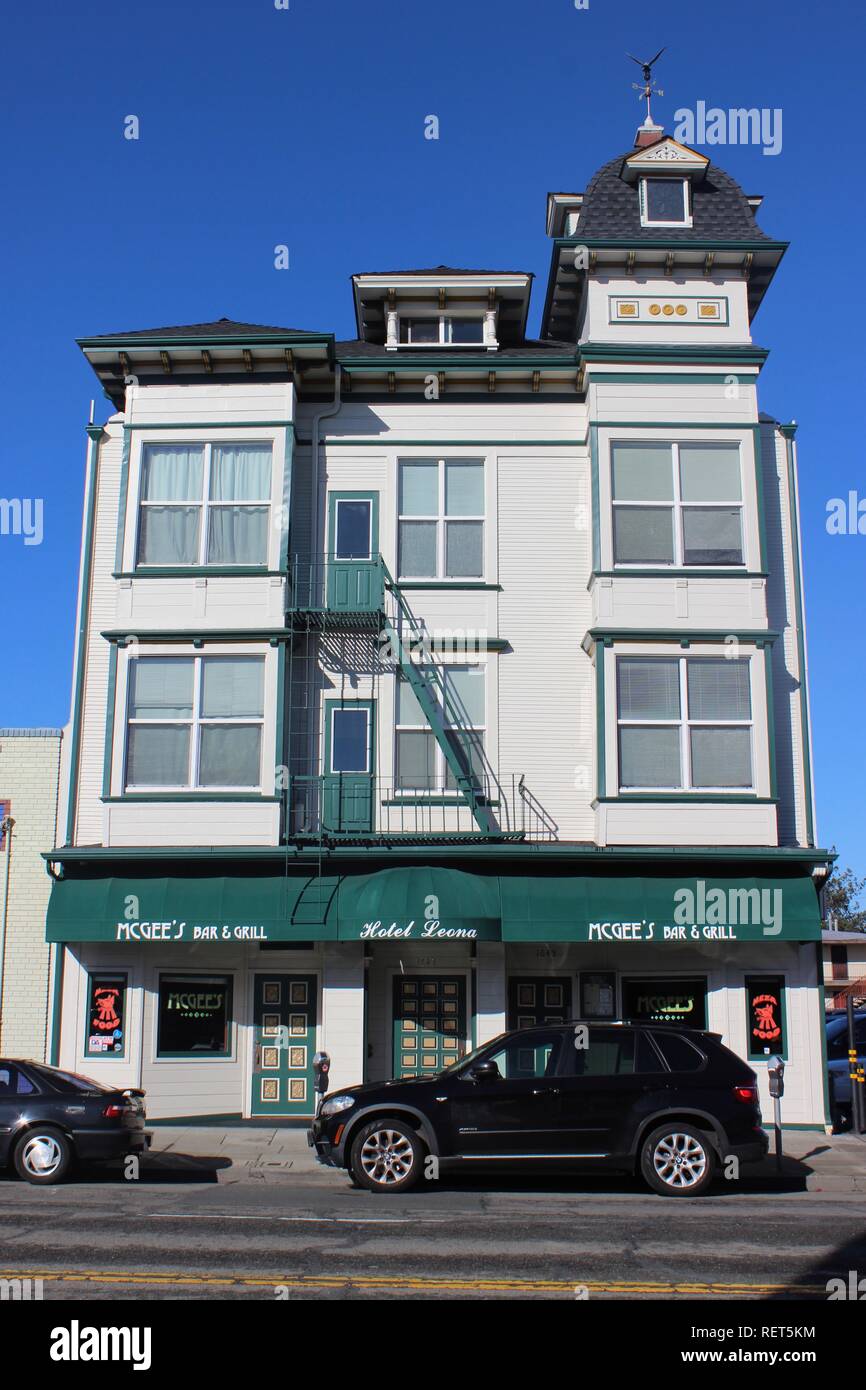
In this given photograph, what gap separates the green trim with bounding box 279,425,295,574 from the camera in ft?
67.9

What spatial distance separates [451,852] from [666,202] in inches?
475

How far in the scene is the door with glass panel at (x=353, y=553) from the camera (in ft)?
69.1

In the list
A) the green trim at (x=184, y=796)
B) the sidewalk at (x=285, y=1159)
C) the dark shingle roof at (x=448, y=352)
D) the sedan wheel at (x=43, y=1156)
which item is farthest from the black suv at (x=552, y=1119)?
the dark shingle roof at (x=448, y=352)

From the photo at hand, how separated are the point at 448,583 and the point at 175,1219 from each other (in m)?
11.8

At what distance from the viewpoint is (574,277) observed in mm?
22531

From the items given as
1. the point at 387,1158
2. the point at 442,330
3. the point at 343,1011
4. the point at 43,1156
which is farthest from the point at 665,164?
the point at 43,1156

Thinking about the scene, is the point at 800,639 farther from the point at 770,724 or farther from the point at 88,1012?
the point at 88,1012

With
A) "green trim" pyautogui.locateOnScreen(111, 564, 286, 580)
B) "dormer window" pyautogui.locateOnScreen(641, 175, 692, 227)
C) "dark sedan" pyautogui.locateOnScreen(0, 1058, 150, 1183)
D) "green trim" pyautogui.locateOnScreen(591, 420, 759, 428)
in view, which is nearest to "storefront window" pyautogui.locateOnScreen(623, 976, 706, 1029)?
"dark sedan" pyautogui.locateOnScreen(0, 1058, 150, 1183)

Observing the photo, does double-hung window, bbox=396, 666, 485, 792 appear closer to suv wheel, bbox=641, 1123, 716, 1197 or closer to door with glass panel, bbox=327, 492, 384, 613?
door with glass panel, bbox=327, 492, 384, 613

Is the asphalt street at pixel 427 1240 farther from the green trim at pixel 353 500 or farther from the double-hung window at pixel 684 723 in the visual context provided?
the green trim at pixel 353 500

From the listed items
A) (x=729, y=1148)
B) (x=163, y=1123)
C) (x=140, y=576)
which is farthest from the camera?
(x=140, y=576)

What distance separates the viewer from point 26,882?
21.7 metres
